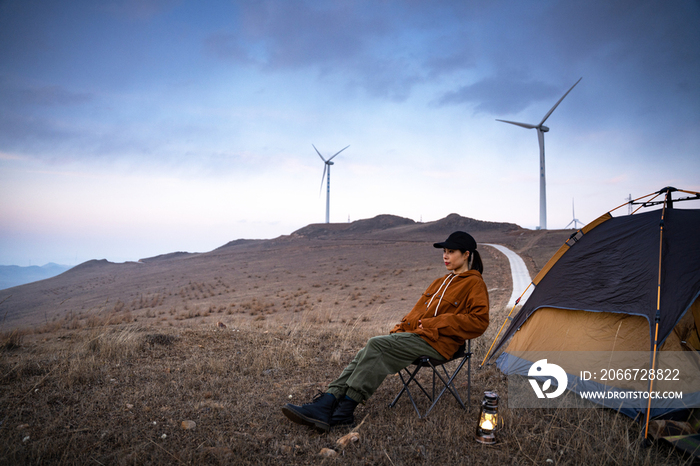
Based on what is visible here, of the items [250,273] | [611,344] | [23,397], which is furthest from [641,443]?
[250,273]

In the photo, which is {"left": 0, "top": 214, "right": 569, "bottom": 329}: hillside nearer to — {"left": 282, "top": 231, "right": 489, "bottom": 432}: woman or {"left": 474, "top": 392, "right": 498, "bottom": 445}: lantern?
{"left": 282, "top": 231, "right": 489, "bottom": 432}: woman

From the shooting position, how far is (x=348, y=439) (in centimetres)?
320

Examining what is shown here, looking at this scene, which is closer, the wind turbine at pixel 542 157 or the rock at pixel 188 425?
the rock at pixel 188 425

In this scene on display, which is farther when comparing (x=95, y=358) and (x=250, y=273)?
(x=250, y=273)

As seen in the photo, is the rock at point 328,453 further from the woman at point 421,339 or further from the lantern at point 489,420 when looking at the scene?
the lantern at point 489,420

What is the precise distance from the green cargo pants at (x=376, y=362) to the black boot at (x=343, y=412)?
6 centimetres

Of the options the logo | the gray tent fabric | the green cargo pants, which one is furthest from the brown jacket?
the gray tent fabric

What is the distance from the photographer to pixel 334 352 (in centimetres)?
597

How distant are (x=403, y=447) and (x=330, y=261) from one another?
129 feet

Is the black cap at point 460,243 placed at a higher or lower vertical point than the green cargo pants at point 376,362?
higher

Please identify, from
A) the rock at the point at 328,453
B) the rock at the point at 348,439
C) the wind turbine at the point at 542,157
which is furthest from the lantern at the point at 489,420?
the wind turbine at the point at 542,157

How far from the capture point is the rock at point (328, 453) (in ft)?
9.85

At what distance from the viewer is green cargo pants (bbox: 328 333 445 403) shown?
3322 mm

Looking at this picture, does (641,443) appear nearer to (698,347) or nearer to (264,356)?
(698,347)
